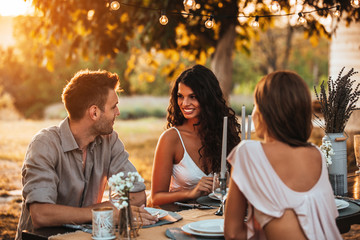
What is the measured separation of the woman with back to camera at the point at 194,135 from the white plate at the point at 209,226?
105 centimetres

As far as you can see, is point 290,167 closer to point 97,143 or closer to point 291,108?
point 291,108

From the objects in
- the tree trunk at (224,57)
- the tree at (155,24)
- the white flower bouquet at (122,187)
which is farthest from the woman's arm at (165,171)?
the tree trunk at (224,57)

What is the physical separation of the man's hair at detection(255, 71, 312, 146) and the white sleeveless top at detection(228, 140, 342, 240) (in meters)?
0.09

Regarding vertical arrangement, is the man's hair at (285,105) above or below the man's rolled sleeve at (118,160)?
above

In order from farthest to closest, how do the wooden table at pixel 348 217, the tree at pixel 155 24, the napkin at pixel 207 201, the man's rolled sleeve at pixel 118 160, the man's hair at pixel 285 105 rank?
the tree at pixel 155 24 → the man's rolled sleeve at pixel 118 160 → the napkin at pixel 207 201 → the wooden table at pixel 348 217 → the man's hair at pixel 285 105

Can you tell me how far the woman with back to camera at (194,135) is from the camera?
3.30 meters

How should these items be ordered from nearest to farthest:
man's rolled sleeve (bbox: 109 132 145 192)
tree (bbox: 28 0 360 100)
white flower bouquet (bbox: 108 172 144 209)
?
white flower bouquet (bbox: 108 172 144 209) → man's rolled sleeve (bbox: 109 132 145 192) → tree (bbox: 28 0 360 100)

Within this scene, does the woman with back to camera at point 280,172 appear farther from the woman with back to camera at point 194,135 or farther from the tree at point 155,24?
the tree at point 155,24

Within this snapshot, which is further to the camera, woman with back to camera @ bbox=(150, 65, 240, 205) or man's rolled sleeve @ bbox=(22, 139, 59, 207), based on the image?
woman with back to camera @ bbox=(150, 65, 240, 205)

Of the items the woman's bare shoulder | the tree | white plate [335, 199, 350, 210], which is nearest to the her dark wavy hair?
the woman's bare shoulder

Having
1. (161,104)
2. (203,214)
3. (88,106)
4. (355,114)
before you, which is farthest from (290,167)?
(161,104)

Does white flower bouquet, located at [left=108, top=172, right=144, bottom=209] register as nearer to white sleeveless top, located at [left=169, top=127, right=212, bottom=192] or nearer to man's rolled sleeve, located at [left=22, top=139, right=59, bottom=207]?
man's rolled sleeve, located at [left=22, top=139, right=59, bottom=207]

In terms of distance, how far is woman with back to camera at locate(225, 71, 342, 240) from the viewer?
1.77 meters

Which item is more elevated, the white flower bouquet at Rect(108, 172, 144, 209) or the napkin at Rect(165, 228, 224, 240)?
the white flower bouquet at Rect(108, 172, 144, 209)
